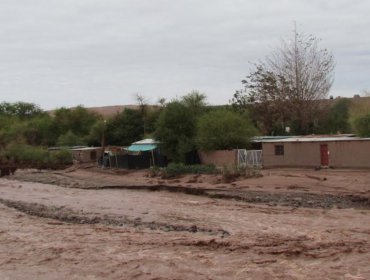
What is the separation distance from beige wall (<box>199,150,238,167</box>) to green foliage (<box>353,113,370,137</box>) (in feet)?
29.1

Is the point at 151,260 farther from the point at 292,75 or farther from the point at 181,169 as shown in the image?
the point at 292,75

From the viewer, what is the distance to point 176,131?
45469 millimetres

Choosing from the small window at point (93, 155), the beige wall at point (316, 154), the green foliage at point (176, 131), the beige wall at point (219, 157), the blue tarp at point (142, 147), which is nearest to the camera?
the beige wall at point (316, 154)

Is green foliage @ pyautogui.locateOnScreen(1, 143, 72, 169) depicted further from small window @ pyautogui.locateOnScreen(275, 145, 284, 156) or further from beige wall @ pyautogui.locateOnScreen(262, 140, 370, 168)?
small window @ pyautogui.locateOnScreen(275, 145, 284, 156)

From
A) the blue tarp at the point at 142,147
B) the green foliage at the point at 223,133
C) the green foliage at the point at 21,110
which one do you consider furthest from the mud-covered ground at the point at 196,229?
the green foliage at the point at 21,110

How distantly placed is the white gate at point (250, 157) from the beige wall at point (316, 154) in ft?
2.13

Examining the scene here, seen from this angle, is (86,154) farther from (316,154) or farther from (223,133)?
(316,154)

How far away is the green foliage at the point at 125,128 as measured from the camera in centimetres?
6109

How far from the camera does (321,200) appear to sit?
90.1 ft

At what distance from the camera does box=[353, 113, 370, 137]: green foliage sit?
39219 millimetres

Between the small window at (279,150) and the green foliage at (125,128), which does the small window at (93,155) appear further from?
the small window at (279,150)

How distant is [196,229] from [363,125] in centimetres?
2367

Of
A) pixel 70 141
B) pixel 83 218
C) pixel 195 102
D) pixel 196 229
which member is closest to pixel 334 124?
pixel 195 102

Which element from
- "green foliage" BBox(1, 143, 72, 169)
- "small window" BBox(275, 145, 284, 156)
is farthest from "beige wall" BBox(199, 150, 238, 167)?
"green foliage" BBox(1, 143, 72, 169)
